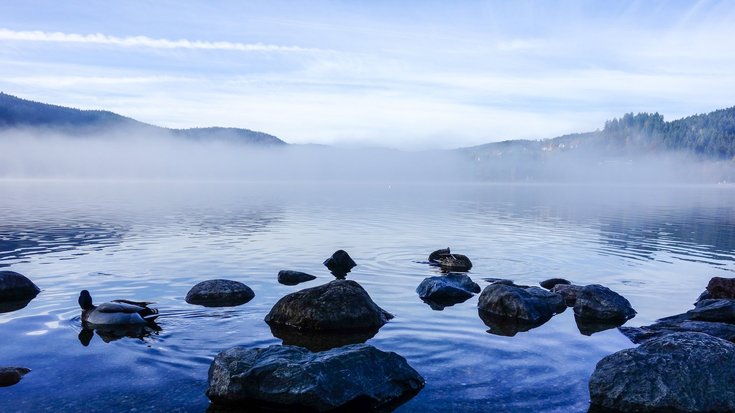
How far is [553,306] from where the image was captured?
21.9m

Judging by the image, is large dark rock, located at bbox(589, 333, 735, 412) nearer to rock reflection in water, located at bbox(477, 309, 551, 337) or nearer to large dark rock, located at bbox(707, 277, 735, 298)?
rock reflection in water, located at bbox(477, 309, 551, 337)

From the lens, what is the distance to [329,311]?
1894 cm

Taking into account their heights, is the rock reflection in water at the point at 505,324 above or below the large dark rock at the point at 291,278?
above

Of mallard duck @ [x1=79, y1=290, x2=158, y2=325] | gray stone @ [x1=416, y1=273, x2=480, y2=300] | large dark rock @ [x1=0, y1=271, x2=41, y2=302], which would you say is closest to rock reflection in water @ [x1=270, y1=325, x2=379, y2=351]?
mallard duck @ [x1=79, y1=290, x2=158, y2=325]

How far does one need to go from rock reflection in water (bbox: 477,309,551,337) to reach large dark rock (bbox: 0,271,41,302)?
17.4 meters

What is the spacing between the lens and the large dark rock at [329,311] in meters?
18.8

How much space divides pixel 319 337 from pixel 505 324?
21.1 feet

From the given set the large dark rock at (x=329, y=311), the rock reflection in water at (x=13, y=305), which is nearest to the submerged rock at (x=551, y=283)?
A: the large dark rock at (x=329, y=311)

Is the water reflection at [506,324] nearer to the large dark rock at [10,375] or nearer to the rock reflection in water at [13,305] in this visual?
the large dark rock at [10,375]

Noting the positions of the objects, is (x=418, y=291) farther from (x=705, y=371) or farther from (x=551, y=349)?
(x=705, y=371)

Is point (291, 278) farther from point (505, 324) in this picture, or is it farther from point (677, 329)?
point (677, 329)

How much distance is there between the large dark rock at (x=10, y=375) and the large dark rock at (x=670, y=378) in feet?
42.4

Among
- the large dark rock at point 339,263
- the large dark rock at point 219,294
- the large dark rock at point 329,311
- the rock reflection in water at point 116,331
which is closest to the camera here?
the rock reflection in water at point 116,331

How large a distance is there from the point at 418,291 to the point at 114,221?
44468 millimetres
